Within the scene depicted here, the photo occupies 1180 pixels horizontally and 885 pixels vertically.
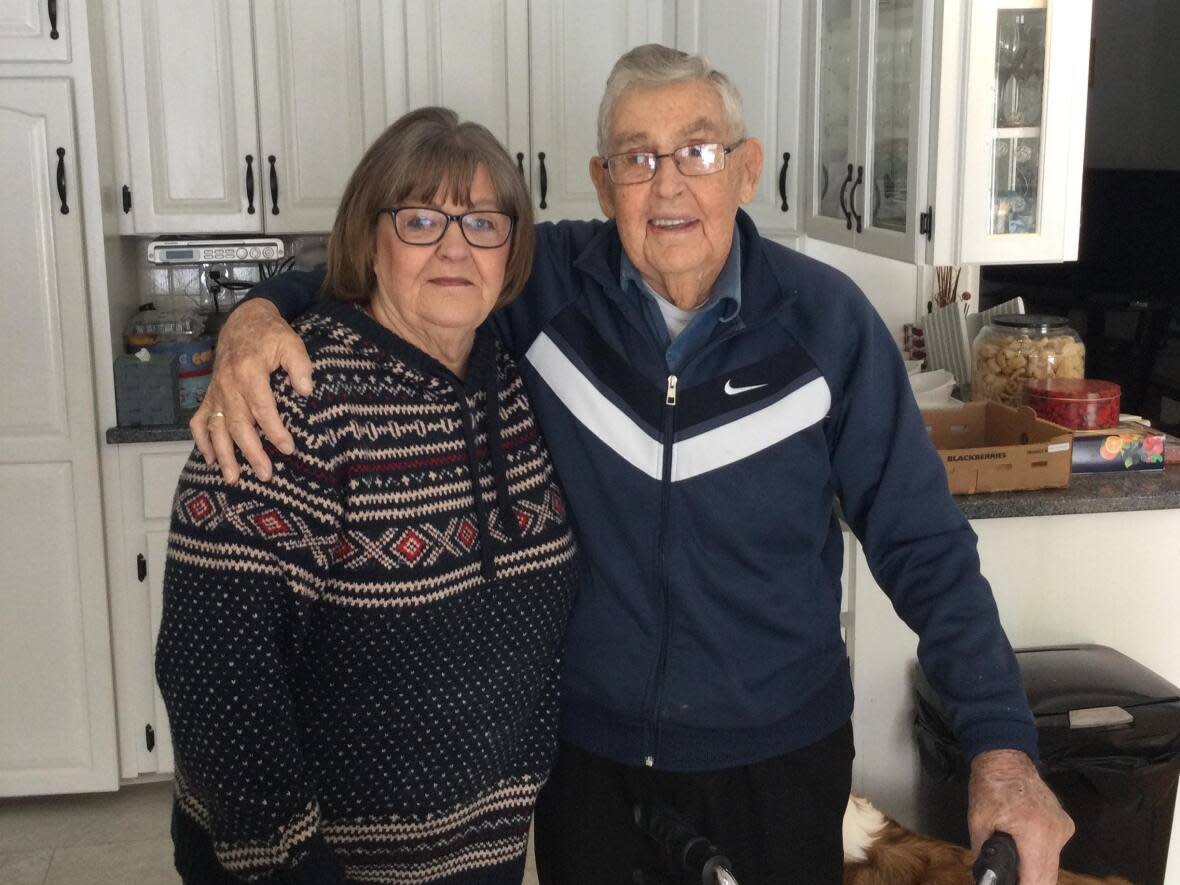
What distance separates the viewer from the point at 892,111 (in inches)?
104

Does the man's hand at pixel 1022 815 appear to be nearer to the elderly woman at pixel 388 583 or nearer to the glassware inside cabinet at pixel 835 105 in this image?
the elderly woman at pixel 388 583

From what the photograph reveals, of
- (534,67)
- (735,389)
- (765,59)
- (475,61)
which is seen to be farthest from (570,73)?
(735,389)

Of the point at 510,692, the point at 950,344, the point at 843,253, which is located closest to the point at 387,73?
the point at 843,253

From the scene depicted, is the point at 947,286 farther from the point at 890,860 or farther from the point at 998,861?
the point at 998,861

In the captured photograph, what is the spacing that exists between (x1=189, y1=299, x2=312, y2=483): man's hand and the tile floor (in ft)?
6.37

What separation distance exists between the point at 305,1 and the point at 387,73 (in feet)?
→ 0.87

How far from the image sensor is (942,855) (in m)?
1.84

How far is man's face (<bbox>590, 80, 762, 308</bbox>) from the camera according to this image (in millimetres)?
1501

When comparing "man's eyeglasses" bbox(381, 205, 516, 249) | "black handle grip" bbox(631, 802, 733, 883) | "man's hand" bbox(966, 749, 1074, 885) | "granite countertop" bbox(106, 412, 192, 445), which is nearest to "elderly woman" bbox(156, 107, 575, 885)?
"man's eyeglasses" bbox(381, 205, 516, 249)

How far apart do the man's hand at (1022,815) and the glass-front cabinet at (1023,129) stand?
4.62ft

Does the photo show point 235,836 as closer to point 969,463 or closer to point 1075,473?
point 969,463

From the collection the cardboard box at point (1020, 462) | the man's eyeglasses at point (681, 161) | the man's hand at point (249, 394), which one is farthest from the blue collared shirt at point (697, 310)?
the cardboard box at point (1020, 462)

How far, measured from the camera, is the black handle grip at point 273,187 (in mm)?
3270

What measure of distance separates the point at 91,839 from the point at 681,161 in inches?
97.9
